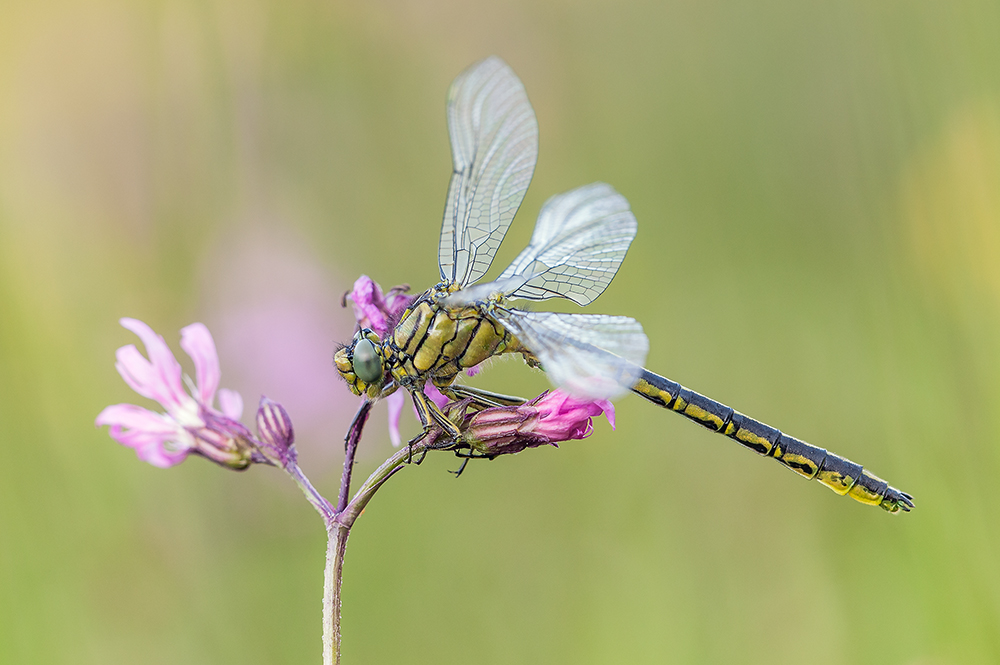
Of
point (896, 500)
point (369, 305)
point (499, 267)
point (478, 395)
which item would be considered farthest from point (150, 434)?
point (499, 267)

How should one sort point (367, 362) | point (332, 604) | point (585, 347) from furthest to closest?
point (367, 362)
point (585, 347)
point (332, 604)

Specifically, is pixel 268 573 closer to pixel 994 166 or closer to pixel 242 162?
pixel 242 162

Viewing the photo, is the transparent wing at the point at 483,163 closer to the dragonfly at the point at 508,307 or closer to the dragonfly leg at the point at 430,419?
the dragonfly at the point at 508,307

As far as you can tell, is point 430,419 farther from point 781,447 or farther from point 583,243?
point 781,447

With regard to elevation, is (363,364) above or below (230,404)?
above

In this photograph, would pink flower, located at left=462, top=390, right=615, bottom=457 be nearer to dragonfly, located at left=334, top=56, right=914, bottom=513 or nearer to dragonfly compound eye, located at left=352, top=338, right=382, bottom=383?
dragonfly, located at left=334, top=56, right=914, bottom=513

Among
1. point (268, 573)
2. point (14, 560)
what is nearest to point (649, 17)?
point (268, 573)
